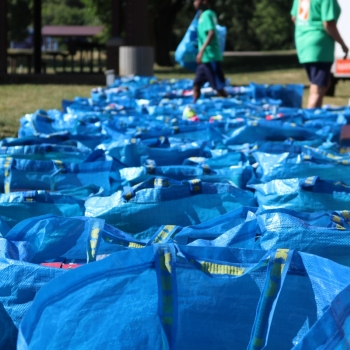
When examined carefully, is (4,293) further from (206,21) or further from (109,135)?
(206,21)

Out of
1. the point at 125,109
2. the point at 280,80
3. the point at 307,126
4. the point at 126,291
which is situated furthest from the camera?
the point at 280,80

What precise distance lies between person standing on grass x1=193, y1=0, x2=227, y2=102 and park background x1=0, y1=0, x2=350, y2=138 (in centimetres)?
228

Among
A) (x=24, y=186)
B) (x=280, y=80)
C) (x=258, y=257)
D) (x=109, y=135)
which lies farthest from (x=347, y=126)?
(x=280, y=80)

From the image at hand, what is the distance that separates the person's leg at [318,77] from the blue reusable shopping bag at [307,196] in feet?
14.8

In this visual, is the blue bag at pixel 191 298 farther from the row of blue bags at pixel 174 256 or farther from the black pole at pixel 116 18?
the black pole at pixel 116 18

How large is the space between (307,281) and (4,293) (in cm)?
89

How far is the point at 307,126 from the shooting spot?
598cm

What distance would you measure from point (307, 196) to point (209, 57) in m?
6.58

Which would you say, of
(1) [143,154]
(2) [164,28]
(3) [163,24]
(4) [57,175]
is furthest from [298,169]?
(2) [164,28]


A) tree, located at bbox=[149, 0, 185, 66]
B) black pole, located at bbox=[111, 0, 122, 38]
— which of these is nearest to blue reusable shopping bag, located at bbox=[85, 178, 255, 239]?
black pole, located at bbox=[111, 0, 122, 38]

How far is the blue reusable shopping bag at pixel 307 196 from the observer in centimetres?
324

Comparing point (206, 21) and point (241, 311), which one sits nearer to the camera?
point (241, 311)

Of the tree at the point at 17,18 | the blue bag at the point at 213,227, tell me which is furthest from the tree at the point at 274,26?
the blue bag at the point at 213,227

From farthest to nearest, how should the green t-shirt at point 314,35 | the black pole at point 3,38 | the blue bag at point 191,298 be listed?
the black pole at point 3,38, the green t-shirt at point 314,35, the blue bag at point 191,298
